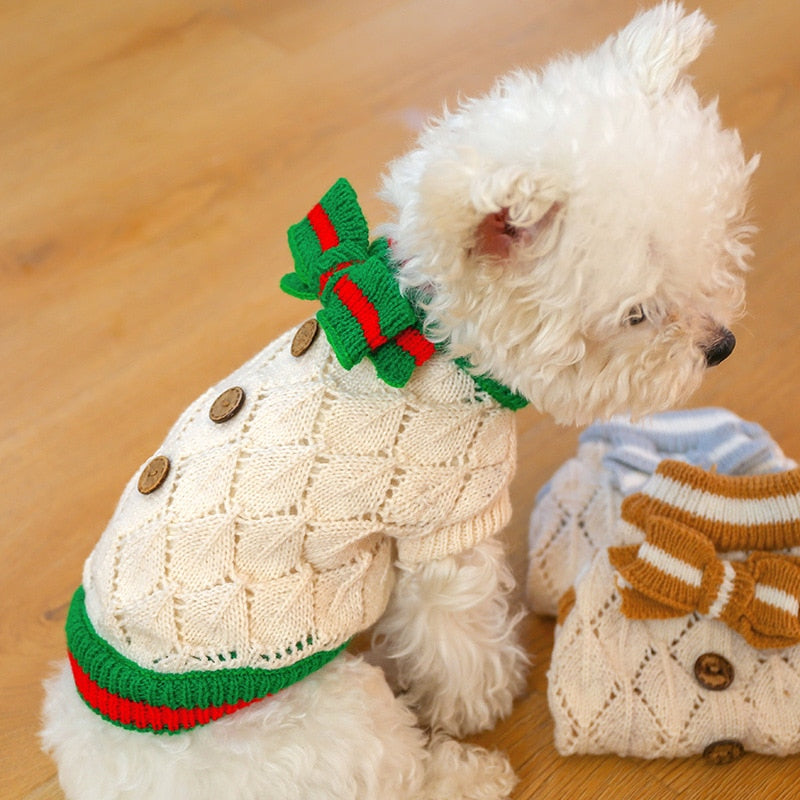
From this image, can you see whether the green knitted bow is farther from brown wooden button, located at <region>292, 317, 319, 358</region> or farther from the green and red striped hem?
the green and red striped hem

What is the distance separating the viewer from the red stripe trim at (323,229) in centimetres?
95

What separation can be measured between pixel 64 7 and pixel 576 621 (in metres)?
2.18

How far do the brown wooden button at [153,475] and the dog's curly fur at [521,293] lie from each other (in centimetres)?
25

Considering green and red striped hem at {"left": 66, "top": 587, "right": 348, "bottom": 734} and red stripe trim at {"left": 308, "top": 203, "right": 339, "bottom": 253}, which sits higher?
red stripe trim at {"left": 308, "top": 203, "right": 339, "bottom": 253}

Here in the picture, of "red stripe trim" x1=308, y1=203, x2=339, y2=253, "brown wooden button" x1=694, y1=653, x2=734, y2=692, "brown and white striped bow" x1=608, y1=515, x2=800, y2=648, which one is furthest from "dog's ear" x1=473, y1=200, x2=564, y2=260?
"brown wooden button" x1=694, y1=653, x2=734, y2=692

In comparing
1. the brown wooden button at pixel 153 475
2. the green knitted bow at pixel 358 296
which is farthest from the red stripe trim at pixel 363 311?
the brown wooden button at pixel 153 475

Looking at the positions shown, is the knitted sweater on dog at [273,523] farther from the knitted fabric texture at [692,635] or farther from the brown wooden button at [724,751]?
the brown wooden button at [724,751]

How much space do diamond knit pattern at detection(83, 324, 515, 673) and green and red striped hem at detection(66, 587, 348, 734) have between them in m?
0.01

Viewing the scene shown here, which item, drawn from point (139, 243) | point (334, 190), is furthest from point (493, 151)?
point (139, 243)

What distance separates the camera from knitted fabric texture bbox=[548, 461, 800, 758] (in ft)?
3.55

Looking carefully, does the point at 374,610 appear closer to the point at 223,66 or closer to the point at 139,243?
the point at 139,243

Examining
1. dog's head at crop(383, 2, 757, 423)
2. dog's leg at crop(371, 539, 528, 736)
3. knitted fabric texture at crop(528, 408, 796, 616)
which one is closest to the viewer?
dog's head at crop(383, 2, 757, 423)

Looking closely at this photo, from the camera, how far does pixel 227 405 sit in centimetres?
95

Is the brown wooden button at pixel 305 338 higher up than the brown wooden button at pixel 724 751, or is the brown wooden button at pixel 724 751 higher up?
the brown wooden button at pixel 305 338
